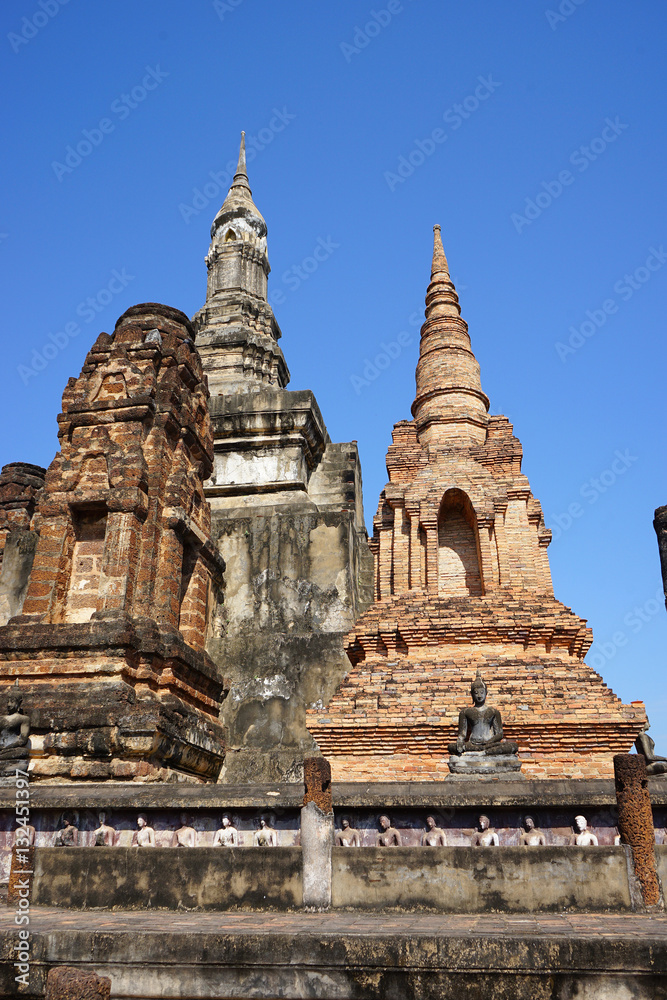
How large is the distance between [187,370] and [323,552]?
154 inches

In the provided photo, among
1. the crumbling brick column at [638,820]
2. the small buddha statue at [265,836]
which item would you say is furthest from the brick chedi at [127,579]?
the crumbling brick column at [638,820]

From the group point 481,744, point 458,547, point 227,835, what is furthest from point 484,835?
point 458,547

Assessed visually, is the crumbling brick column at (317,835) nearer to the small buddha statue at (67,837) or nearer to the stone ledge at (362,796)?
the stone ledge at (362,796)

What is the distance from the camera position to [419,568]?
46.8 ft

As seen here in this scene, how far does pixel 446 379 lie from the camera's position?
16.9m

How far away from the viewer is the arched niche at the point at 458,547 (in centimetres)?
1468

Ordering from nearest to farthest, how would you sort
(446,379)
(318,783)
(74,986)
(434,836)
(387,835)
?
(74,986)
(318,783)
(434,836)
(387,835)
(446,379)

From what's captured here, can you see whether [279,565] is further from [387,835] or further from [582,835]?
[582,835]


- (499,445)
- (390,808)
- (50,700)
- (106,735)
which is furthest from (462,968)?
(499,445)

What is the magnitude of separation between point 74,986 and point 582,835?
452cm

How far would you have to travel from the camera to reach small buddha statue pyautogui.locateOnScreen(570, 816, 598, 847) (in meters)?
6.71

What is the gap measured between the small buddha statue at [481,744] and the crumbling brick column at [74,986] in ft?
21.1

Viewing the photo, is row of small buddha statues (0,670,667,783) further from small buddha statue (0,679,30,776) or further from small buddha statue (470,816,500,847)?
small buddha statue (470,816,500,847)

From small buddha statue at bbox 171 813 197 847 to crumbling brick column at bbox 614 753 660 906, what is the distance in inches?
142
